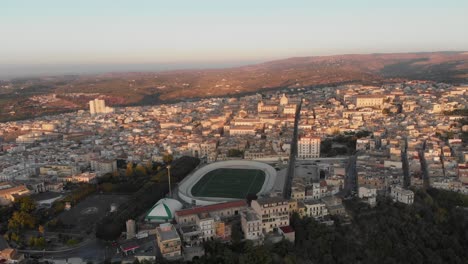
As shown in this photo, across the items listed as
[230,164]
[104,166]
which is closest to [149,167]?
[104,166]

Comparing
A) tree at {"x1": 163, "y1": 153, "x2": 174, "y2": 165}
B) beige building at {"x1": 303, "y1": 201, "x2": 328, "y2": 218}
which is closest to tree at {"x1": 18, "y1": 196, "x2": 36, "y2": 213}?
tree at {"x1": 163, "y1": 153, "x2": 174, "y2": 165}

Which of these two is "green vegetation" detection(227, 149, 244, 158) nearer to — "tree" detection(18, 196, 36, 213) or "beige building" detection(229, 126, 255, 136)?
"beige building" detection(229, 126, 255, 136)

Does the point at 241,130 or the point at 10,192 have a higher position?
the point at 241,130

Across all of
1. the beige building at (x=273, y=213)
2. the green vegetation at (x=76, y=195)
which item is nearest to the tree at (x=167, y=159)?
the green vegetation at (x=76, y=195)

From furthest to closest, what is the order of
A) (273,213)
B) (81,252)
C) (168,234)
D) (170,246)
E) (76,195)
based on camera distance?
1. (76,195)
2. (273,213)
3. (81,252)
4. (168,234)
5. (170,246)

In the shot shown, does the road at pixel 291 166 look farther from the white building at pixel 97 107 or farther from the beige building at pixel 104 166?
the white building at pixel 97 107

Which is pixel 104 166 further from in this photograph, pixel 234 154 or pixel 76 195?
pixel 234 154
